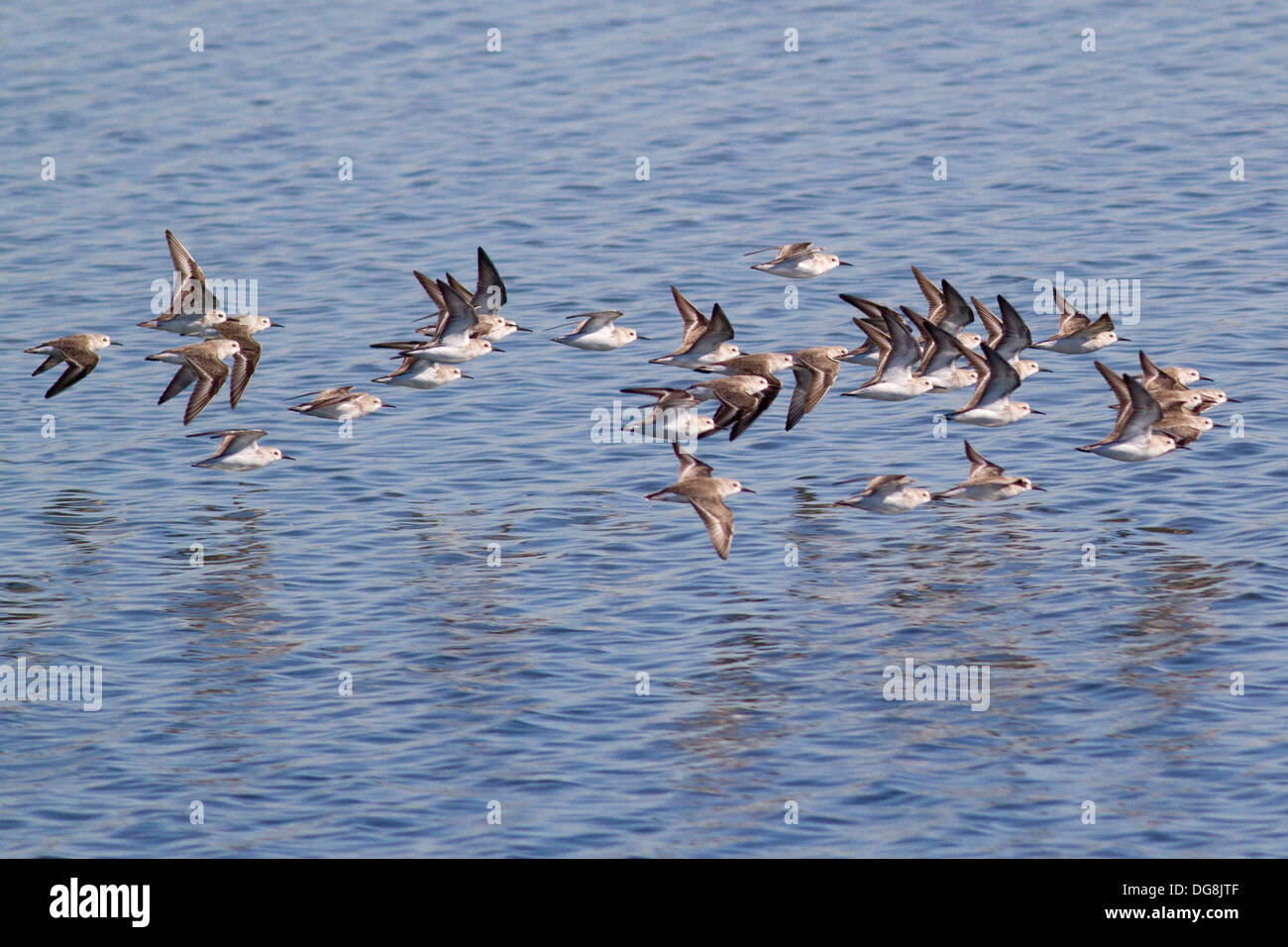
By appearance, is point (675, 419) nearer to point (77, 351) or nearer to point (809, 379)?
point (809, 379)

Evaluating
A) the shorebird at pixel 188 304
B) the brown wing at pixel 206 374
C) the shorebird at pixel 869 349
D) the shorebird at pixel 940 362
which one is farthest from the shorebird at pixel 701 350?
the shorebird at pixel 188 304

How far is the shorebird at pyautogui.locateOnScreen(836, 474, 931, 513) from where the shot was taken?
1121 inches

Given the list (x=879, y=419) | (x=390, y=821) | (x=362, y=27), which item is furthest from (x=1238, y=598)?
(x=362, y=27)

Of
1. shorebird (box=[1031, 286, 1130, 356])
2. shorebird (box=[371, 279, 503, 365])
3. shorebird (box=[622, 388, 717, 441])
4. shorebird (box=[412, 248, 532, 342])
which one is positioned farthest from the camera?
shorebird (box=[1031, 286, 1130, 356])

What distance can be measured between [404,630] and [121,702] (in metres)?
3.95

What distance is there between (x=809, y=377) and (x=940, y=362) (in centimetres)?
205

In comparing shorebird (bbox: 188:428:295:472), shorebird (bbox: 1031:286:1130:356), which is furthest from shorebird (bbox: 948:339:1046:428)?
shorebird (bbox: 188:428:295:472)

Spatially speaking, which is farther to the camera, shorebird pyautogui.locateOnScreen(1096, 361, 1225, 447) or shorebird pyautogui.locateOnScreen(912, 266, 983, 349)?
shorebird pyautogui.locateOnScreen(912, 266, 983, 349)

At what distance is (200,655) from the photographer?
26125mm

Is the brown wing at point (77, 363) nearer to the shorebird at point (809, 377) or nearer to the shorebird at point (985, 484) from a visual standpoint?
the shorebird at point (809, 377)

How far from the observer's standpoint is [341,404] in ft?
103

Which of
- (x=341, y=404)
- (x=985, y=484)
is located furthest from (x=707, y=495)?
(x=341, y=404)

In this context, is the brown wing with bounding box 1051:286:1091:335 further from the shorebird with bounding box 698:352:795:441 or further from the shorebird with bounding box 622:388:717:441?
the shorebird with bounding box 622:388:717:441

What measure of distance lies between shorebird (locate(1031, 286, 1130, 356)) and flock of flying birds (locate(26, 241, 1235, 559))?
2 cm
